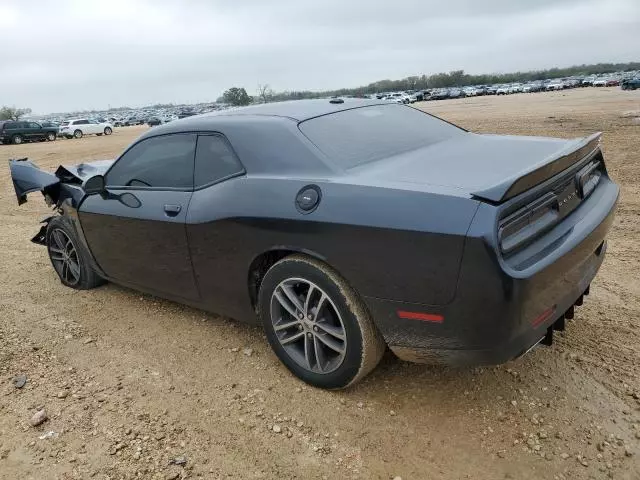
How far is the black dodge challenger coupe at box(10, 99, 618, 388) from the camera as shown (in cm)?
223

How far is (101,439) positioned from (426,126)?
2838 millimetres

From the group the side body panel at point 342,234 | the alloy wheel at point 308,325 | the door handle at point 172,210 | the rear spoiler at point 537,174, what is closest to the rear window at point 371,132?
the side body panel at point 342,234

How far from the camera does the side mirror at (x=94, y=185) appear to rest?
3.86m

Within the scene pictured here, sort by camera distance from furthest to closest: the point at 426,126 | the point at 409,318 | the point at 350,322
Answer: the point at 426,126 < the point at 350,322 < the point at 409,318

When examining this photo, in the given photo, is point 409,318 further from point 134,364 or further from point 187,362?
point 134,364

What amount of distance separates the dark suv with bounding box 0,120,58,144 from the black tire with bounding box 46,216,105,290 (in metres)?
32.5

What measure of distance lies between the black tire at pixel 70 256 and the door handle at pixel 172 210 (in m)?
1.45

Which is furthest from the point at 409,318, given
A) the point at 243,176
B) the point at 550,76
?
the point at 550,76

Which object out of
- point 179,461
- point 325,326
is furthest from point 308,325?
point 179,461

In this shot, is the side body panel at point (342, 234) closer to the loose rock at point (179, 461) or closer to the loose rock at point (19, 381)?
the loose rock at point (179, 461)

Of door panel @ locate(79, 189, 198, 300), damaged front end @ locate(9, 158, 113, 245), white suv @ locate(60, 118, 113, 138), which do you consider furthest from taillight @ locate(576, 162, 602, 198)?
white suv @ locate(60, 118, 113, 138)

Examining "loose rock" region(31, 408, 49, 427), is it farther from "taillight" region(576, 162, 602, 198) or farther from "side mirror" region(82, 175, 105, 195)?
"taillight" region(576, 162, 602, 198)

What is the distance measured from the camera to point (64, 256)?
16.0 feet

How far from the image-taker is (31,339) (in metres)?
3.89
